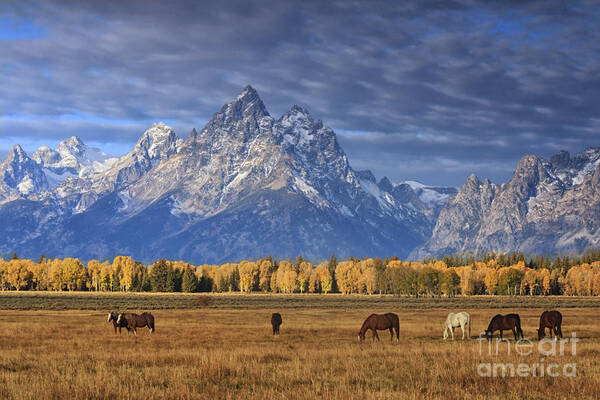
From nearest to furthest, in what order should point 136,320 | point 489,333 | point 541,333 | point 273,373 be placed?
point 273,373
point 541,333
point 489,333
point 136,320

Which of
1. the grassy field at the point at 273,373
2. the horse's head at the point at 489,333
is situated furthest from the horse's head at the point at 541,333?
the grassy field at the point at 273,373

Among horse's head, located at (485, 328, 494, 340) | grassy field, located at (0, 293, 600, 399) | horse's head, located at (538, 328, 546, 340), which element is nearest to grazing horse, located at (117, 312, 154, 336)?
grassy field, located at (0, 293, 600, 399)

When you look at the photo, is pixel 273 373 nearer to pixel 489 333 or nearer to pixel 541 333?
pixel 489 333

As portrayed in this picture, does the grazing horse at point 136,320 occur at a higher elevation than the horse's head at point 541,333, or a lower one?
higher

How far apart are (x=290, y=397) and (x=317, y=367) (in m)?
7.21

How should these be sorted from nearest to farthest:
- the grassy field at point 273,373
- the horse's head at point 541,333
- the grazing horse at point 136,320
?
the grassy field at point 273,373, the horse's head at point 541,333, the grazing horse at point 136,320

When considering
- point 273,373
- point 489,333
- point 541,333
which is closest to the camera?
point 273,373

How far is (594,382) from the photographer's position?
21.5 m

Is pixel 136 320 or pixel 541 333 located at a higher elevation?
pixel 136 320

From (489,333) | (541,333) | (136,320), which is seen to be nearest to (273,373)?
(489,333)

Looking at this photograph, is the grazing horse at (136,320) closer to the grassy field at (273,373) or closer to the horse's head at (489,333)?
the grassy field at (273,373)

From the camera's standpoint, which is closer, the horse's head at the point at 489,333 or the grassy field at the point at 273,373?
the grassy field at the point at 273,373

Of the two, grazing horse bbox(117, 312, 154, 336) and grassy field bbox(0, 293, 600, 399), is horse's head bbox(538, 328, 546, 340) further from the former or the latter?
grazing horse bbox(117, 312, 154, 336)

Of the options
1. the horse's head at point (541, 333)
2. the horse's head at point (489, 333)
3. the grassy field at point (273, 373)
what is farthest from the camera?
the horse's head at point (541, 333)
